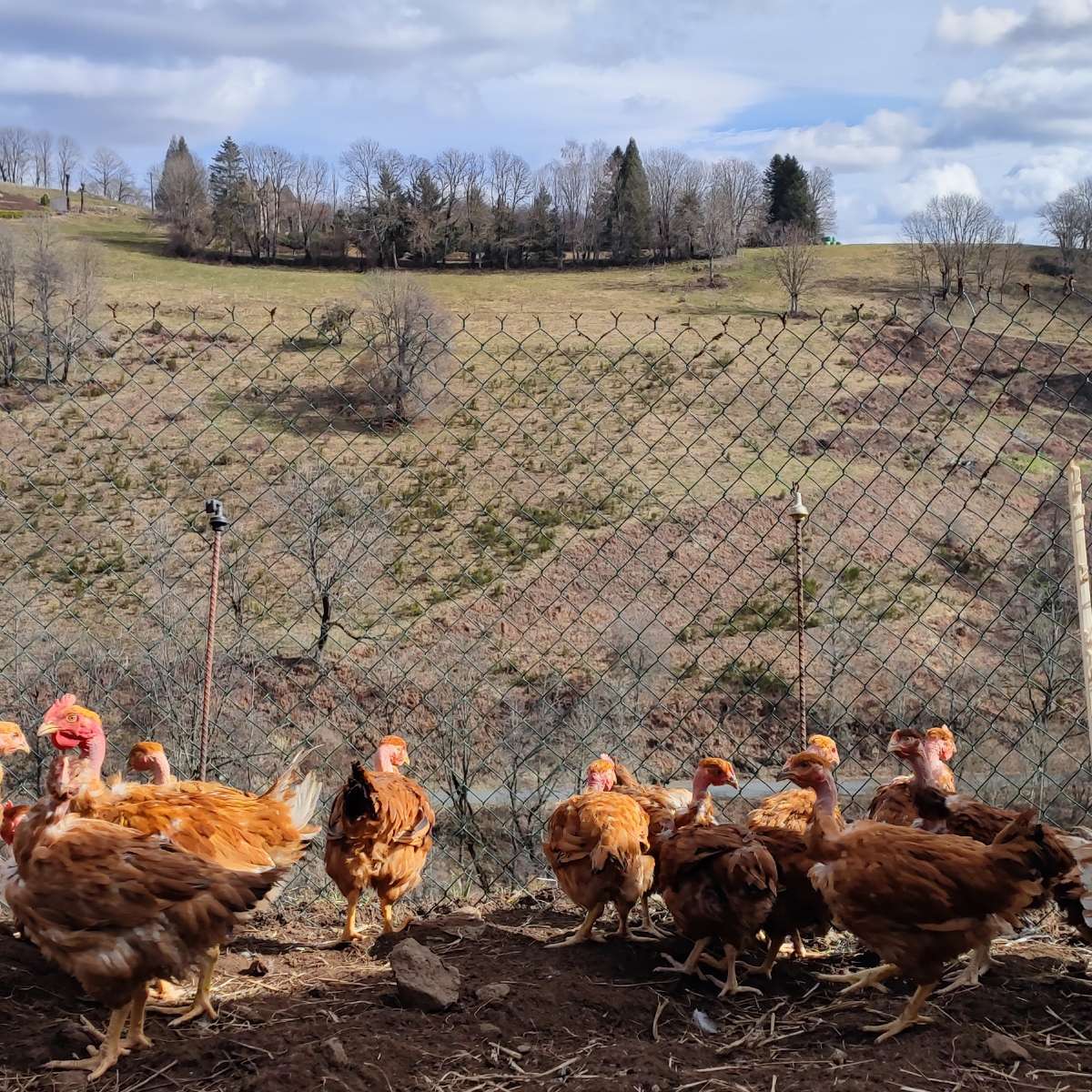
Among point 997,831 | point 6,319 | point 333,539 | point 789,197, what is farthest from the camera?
point 789,197

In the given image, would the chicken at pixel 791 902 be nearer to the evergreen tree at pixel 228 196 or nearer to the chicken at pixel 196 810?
the chicken at pixel 196 810

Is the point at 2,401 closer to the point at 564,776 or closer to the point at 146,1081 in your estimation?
the point at 146,1081

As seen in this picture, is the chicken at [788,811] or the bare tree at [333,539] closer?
the chicken at [788,811]

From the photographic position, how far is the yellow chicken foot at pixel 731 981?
3338mm

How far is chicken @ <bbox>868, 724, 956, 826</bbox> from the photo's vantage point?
400cm

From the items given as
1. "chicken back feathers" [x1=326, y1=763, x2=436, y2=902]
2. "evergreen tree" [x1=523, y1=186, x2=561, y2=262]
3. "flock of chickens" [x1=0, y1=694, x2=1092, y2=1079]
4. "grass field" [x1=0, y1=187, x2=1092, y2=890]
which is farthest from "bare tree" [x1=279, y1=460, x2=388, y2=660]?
"evergreen tree" [x1=523, y1=186, x2=561, y2=262]

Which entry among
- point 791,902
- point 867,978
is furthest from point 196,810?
point 867,978

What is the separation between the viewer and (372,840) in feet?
13.7

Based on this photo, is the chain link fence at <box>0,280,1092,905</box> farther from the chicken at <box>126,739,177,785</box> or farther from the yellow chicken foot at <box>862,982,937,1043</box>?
the yellow chicken foot at <box>862,982,937,1043</box>

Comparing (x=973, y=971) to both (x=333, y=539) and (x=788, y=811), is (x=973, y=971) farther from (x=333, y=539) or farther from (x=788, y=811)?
(x=333, y=539)

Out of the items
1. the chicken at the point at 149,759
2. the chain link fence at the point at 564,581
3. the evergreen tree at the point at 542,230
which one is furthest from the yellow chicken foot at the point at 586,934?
the evergreen tree at the point at 542,230

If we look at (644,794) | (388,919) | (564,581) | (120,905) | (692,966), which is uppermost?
(120,905)

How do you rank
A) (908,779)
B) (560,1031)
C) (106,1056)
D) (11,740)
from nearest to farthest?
(106,1056), (560,1031), (11,740), (908,779)

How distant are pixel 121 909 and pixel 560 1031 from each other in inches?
51.8
